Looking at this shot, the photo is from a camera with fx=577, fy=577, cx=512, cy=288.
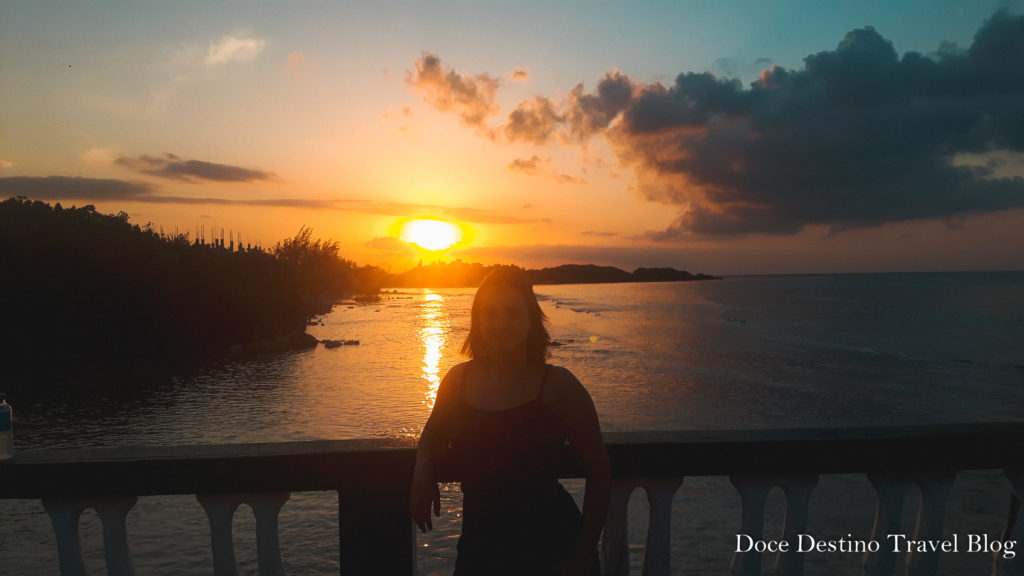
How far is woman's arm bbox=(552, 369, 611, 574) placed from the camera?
2.06 metres

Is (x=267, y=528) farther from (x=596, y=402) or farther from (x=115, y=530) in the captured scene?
(x=596, y=402)

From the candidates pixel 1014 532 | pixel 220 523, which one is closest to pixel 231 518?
pixel 220 523

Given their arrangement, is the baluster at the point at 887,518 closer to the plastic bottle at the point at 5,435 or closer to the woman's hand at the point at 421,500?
the woman's hand at the point at 421,500

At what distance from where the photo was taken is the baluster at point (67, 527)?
232 centimetres

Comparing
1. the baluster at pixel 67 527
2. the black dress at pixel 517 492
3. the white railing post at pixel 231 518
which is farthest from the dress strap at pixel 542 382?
the baluster at pixel 67 527

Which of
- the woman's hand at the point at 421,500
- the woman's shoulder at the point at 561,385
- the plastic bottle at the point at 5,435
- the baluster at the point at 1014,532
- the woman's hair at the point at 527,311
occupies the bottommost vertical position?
the baluster at the point at 1014,532

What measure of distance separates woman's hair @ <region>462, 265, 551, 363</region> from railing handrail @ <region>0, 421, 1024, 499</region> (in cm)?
45

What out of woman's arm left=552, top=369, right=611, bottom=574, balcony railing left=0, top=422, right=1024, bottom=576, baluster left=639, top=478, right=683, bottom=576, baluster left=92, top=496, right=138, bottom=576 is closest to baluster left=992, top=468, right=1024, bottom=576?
balcony railing left=0, top=422, right=1024, bottom=576

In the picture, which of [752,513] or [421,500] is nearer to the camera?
[421,500]

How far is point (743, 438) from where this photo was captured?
2.43 meters

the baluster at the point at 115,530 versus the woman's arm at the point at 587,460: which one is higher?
the woman's arm at the point at 587,460

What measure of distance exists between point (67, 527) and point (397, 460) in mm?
1360

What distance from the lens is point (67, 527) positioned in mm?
2338

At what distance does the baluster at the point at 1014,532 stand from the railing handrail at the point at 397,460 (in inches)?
5.2
